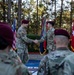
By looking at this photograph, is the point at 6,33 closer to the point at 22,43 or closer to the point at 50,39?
the point at 22,43

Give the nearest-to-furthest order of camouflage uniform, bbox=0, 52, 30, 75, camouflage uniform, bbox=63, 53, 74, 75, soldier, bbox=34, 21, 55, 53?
1. camouflage uniform, bbox=0, 52, 30, 75
2. camouflage uniform, bbox=63, 53, 74, 75
3. soldier, bbox=34, 21, 55, 53

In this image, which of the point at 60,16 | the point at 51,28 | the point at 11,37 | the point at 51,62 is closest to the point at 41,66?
the point at 51,62

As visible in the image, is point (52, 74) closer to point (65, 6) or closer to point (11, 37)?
point (11, 37)

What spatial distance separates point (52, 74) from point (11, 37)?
154 centimetres

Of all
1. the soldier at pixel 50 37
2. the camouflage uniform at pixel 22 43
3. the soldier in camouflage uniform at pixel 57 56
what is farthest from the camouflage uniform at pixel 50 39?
the soldier in camouflage uniform at pixel 57 56

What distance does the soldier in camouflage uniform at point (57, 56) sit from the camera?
14.3 ft

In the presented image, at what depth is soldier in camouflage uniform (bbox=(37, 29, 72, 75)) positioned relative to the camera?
4367 mm

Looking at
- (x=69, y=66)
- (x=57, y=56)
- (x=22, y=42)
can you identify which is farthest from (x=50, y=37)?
(x=69, y=66)

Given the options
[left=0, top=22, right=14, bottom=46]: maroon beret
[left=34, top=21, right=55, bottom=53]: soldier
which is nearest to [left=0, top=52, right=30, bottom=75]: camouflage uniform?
[left=0, top=22, right=14, bottom=46]: maroon beret

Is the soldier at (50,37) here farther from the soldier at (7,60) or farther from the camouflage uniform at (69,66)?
the soldier at (7,60)

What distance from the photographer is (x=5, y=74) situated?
2908 mm

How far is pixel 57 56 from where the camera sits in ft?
14.7

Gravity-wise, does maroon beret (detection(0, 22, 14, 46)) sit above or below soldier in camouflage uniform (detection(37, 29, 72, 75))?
above

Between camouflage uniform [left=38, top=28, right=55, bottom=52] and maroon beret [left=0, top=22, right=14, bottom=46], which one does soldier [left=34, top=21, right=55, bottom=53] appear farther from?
maroon beret [left=0, top=22, right=14, bottom=46]
